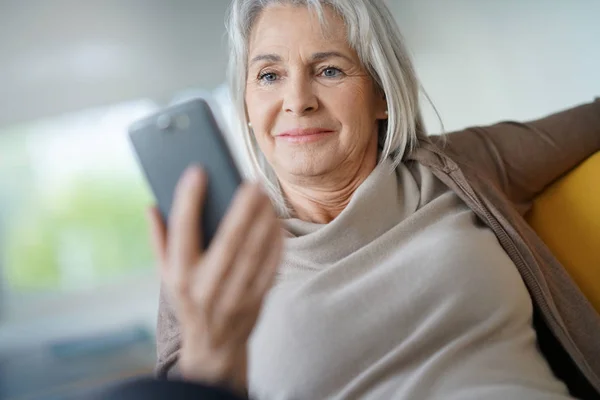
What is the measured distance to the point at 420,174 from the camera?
1032mm

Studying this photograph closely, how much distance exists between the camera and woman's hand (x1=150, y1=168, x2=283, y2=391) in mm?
525

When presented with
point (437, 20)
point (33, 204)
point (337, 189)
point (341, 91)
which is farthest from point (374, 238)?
point (33, 204)

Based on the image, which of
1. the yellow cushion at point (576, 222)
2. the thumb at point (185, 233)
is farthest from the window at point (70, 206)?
the thumb at point (185, 233)

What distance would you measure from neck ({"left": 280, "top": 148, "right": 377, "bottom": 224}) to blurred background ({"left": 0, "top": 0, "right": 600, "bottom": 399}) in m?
0.79

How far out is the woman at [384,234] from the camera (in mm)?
820

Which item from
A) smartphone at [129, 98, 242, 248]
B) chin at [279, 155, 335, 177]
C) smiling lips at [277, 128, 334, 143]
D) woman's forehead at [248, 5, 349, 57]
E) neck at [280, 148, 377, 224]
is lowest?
neck at [280, 148, 377, 224]

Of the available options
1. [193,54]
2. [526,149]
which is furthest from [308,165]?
[193,54]

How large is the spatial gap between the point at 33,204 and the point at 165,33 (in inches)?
26.4

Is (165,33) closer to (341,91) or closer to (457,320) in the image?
(341,91)

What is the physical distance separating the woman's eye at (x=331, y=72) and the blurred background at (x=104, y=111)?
32.8 inches

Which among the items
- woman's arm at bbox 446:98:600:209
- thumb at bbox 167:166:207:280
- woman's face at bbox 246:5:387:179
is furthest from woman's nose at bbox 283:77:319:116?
thumb at bbox 167:166:207:280

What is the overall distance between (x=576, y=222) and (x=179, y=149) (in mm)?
763

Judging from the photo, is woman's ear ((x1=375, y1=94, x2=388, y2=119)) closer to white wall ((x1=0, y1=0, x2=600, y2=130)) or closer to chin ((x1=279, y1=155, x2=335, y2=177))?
chin ((x1=279, y1=155, x2=335, y2=177))

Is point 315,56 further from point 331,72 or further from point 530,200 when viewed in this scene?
point 530,200
